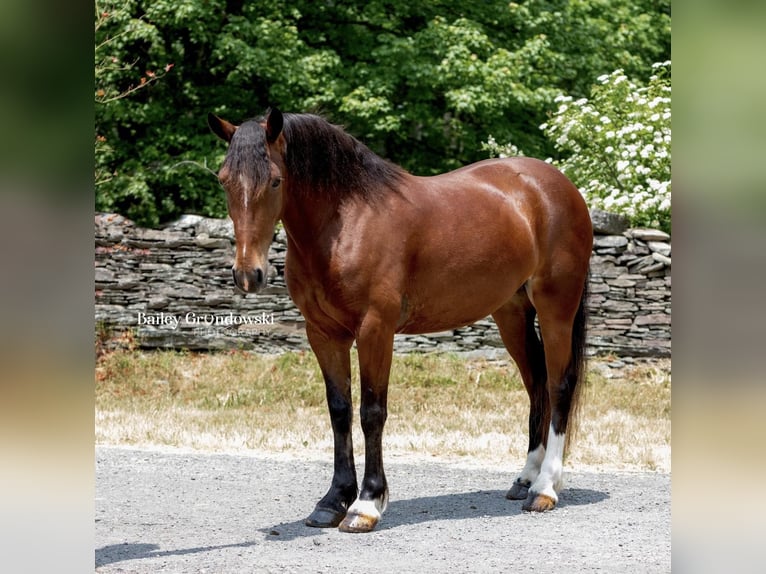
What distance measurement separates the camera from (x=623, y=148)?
12.3m

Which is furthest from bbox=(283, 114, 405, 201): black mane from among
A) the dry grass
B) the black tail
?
the dry grass

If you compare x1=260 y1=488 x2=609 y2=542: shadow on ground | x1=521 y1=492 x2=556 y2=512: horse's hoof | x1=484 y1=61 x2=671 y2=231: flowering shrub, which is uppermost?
x1=484 y1=61 x2=671 y2=231: flowering shrub

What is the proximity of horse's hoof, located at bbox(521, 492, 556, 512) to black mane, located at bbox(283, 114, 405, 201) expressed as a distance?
2.02 metres

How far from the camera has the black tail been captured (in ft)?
19.7

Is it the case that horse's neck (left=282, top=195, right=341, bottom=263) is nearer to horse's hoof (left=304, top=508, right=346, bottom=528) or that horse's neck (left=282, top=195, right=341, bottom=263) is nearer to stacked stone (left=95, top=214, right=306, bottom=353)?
horse's hoof (left=304, top=508, right=346, bottom=528)

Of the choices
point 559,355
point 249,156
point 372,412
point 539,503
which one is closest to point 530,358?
point 559,355

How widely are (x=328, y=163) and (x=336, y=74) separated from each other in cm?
994

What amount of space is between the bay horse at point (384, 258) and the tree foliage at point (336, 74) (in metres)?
7.17

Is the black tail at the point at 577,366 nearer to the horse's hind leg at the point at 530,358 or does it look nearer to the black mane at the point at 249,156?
the horse's hind leg at the point at 530,358

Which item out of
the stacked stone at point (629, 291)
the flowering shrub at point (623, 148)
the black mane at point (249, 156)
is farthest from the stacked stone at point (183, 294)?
the black mane at point (249, 156)
